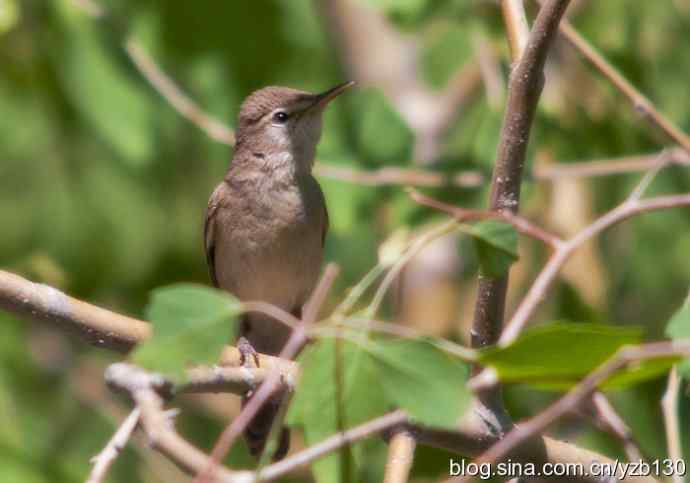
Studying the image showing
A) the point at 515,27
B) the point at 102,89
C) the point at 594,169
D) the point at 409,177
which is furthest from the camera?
the point at 102,89

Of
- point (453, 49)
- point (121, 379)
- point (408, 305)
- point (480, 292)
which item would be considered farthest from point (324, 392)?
point (408, 305)

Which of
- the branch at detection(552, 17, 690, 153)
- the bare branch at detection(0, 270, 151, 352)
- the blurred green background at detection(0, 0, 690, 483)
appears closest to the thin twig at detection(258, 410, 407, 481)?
the bare branch at detection(0, 270, 151, 352)

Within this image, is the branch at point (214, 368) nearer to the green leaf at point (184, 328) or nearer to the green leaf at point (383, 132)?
the green leaf at point (184, 328)

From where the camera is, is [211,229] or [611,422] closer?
[611,422]

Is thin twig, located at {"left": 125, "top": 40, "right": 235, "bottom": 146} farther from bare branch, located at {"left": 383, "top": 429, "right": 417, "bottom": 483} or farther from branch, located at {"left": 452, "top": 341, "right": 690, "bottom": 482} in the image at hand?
branch, located at {"left": 452, "top": 341, "right": 690, "bottom": 482}

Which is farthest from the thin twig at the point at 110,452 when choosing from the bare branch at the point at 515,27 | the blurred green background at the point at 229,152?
the blurred green background at the point at 229,152

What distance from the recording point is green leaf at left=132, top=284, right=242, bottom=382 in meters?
1.96

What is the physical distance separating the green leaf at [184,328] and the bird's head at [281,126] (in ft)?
10.8

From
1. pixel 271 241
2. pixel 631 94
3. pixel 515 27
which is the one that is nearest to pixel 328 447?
pixel 515 27

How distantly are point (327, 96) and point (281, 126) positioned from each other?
0.51 meters

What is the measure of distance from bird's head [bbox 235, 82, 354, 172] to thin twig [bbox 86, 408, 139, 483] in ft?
9.95

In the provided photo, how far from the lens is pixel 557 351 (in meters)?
2.08

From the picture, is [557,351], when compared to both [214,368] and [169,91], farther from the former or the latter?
[169,91]

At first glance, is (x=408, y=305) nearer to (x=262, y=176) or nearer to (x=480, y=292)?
(x=262, y=176)
